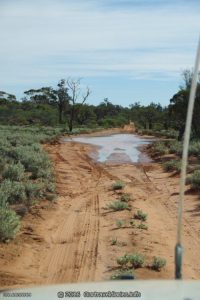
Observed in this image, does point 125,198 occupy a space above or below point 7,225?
below

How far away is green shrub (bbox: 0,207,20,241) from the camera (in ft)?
29.1

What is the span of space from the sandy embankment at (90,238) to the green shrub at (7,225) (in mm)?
178

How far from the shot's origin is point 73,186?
1723cm

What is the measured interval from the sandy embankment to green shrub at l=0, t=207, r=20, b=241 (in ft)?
0.59

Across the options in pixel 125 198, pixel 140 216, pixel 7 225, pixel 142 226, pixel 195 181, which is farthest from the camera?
pixel 195 181

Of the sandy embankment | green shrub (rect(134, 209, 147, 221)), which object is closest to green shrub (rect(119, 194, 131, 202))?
the sandy embankment

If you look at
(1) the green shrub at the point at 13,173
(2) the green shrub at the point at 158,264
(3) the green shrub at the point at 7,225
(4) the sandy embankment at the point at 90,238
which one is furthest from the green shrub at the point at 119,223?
(1) the green shrub at the point at 13,173

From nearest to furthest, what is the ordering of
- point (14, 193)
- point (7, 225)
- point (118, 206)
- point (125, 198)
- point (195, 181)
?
point (7, 225) < point (14, 193) < point (118, 206) < point (125, 198) < point (195, 181)

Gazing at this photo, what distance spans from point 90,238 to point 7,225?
1.60 metres

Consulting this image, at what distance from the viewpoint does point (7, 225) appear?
8.99m

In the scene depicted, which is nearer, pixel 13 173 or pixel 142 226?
pixel 142 226

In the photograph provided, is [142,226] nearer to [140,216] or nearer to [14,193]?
[140,216]

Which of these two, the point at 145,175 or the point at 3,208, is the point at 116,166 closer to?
the point at 145,175

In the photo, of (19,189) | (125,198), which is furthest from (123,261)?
(125,198)
